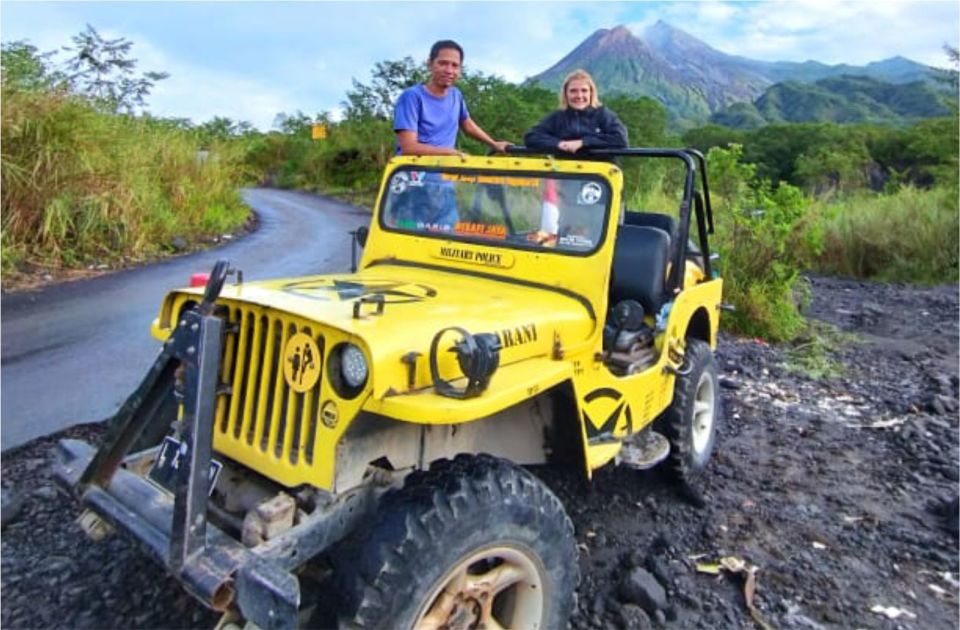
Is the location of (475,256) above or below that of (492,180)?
below

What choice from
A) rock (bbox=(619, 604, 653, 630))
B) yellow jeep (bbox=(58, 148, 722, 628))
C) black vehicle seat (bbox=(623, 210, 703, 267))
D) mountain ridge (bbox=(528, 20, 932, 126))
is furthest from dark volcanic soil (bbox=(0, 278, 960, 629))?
mountain ridge (bbox=(528, 20, 932, 126))

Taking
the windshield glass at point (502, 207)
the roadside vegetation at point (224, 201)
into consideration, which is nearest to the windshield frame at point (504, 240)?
the windshield glass at point (502, 207)

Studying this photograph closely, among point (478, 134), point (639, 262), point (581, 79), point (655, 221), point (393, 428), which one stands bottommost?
point (393, 428)

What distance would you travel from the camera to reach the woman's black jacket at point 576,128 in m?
4.29

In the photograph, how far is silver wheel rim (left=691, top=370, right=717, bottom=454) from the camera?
455 cm

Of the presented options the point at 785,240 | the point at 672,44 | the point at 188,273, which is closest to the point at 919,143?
the point at 785,240

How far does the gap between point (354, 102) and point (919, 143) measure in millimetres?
21108

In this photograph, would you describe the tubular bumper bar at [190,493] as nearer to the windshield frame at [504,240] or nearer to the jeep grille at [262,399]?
the jeep grille at [262,399]

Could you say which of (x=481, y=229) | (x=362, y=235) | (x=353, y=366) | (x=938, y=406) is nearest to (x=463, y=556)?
(x=353, y=366)

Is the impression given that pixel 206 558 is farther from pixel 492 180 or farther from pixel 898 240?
pixel 898 240

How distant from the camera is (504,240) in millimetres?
3701

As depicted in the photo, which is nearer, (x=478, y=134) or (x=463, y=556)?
(x=463, y=556)

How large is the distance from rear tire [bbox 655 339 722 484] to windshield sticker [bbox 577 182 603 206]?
1172 millimetres

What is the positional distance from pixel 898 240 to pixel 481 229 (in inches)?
451
